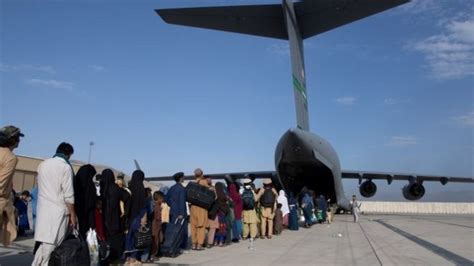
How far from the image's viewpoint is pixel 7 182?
13.8 feet

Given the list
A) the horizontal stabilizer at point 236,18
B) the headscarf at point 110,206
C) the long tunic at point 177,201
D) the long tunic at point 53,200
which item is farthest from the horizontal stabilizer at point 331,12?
the long tunic at point 53,200

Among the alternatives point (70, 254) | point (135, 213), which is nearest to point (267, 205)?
point (135, 213)

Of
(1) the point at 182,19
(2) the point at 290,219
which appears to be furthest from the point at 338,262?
(1) the point at 182,19

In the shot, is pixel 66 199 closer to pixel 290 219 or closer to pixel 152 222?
pixel 152 222

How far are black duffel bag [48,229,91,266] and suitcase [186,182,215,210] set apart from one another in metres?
3.81

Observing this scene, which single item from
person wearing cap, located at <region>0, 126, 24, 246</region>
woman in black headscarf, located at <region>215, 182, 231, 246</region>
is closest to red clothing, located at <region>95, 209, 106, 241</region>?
person wearing cap, located at <region>0, 126, 24, 246</region>

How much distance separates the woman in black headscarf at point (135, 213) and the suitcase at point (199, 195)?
1.44 metres

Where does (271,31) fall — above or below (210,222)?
above

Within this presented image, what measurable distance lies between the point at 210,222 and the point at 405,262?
11.8 ft

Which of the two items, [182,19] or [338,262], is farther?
[182,19]

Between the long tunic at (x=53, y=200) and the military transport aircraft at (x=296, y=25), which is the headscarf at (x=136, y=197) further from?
the military transport aircraft at (x=296, y=25)

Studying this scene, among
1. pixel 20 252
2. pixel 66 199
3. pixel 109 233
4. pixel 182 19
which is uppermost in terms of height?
pixel 182 19

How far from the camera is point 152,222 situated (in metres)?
7.17

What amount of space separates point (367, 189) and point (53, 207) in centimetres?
2424
